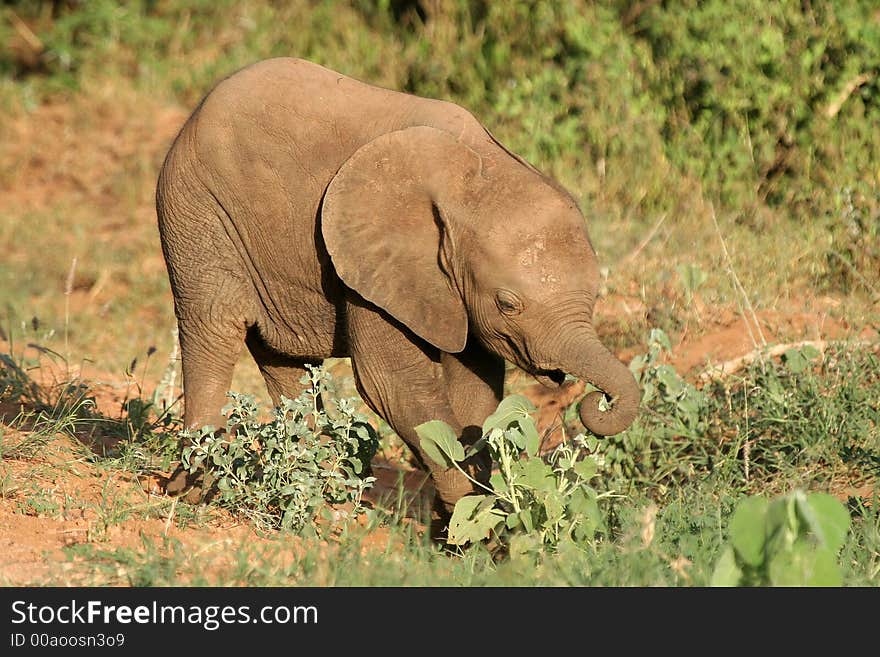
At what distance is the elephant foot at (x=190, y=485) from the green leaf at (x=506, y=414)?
130 centimetres

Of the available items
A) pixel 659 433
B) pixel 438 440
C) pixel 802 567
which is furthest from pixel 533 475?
pixel 659 433

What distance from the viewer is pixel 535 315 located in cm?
514

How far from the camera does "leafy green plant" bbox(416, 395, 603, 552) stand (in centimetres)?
505

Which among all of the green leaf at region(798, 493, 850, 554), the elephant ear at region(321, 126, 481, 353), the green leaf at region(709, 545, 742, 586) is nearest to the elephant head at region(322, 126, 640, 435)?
the elephant ear at region(321, 126, 481, 353)

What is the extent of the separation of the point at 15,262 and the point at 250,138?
20.3 feet

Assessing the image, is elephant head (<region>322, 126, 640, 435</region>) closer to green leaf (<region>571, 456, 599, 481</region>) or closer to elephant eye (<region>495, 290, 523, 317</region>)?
elephant eye (<region>495, 290, 523, 317</region>)

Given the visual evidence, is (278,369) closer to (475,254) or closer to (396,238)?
(396,238)

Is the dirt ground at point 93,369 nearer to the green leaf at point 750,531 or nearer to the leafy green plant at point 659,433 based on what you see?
the leafy green plant at point 659,433

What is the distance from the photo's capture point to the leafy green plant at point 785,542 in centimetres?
400

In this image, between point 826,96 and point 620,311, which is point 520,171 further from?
point 826,96

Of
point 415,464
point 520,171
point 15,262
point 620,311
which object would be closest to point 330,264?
point 520,171

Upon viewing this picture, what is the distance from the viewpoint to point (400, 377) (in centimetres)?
548

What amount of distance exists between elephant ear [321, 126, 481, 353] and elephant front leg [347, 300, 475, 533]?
0.48 feet

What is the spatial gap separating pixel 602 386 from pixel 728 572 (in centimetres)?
99
